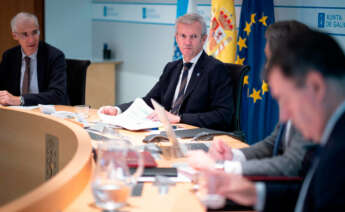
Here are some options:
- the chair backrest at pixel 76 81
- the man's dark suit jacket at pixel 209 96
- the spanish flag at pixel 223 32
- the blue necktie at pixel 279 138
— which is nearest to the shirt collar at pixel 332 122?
the blue necktie at pixel 279 138

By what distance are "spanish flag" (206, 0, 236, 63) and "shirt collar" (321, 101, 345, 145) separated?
3155mm

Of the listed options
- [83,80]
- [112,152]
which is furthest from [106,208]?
[83,80]

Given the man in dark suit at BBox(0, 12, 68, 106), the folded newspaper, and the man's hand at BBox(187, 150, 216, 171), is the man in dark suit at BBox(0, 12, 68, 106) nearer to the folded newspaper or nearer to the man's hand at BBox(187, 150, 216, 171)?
the folded newspaper

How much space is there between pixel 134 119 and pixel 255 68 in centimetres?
177

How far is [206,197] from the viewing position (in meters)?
1.41

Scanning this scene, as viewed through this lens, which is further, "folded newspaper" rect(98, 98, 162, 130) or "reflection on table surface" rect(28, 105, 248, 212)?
"folded newspaper" rect(98, 98, 162, 130)

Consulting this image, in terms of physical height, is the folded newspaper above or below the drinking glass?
below

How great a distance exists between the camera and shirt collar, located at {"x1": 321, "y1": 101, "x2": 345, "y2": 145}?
3.50 feet

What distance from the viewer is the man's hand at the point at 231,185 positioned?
122cm

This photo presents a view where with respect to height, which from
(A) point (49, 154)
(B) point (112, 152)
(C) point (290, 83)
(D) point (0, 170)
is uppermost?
(C) point (290, 83)

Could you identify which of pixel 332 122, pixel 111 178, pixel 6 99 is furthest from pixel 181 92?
pixel 332 122

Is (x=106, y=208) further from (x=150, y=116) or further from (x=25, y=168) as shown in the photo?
(x=150, y=116)

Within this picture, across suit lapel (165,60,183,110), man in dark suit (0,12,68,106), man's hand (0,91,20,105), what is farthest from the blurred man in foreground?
man in dark suit (0,12,68,106)

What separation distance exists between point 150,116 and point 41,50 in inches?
59.8
